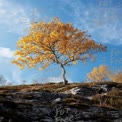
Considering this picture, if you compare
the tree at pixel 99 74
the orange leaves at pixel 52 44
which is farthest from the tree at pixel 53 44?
the tree at pixel 99 74

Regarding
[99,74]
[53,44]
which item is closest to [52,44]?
[53,44]

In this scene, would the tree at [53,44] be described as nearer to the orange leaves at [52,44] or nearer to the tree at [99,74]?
the orange leaves at [52,44]

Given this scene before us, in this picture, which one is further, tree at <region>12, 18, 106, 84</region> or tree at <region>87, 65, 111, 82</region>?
tree at <region>87, 65, 111, 82</region>

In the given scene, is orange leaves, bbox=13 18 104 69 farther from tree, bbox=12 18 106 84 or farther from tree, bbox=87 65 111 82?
tree, bbox=87 65 111 82

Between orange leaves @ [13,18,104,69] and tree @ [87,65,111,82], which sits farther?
tree @ [87,65,111,82]

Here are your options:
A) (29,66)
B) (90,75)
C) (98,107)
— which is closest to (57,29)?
(29,66)

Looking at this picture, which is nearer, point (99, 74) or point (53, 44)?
point (53, 44)

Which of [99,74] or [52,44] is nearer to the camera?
[52,44]

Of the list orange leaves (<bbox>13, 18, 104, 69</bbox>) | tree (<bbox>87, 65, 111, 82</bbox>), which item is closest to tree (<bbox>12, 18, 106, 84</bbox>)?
orange leaves (<bbox>13, 18, 104, 69</bbox>)

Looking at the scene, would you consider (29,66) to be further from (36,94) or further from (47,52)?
(36,94)

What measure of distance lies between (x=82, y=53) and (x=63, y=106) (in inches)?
1453

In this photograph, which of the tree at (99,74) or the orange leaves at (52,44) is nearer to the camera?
the orange leaves at (52,44)

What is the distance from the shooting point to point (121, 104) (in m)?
21.3

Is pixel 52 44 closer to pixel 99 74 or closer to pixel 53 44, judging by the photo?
pixel 53 44
